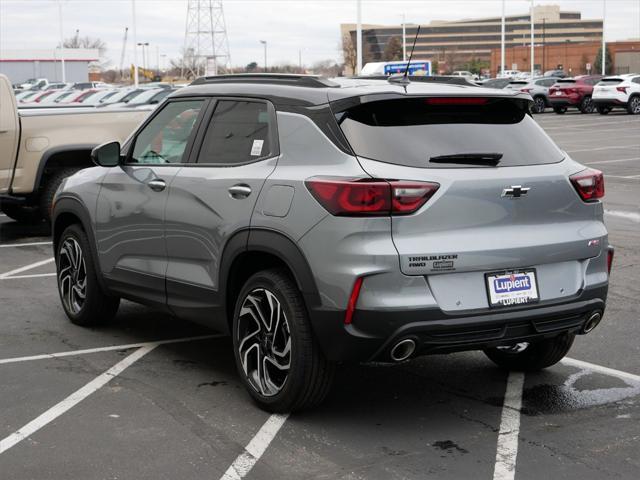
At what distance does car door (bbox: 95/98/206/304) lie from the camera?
624 cm

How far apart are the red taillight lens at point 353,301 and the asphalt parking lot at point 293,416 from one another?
62 centimetres

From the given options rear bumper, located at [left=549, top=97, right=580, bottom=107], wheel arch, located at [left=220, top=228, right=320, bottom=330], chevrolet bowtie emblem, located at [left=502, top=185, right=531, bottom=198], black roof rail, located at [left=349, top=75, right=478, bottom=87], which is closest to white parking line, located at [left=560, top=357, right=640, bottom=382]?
chevrolet bowtie emblem, located at [left=502, top=185, right=531, bottom=198]

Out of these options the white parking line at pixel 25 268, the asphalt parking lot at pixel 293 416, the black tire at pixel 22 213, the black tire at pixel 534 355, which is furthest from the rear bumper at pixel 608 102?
the black tire at pixel 534 355

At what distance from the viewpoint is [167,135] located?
21.3ft

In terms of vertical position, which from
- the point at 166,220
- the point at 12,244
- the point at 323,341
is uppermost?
the point at 166,220

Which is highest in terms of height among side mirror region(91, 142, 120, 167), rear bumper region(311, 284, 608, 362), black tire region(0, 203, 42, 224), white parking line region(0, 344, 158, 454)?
side mirror region(91, 142, 120, 167)

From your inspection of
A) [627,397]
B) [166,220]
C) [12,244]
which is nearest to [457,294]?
[627,397]

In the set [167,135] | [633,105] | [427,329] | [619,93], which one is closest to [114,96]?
[619,93]

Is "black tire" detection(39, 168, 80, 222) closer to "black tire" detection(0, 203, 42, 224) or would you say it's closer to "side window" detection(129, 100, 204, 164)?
"black tire" detection(0, 203, 42, 224)

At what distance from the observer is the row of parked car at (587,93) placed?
42.1 metres

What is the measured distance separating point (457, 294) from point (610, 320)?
9.86 feet

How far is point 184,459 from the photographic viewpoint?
185 inches

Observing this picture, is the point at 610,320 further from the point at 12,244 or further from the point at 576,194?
the point at 12,244

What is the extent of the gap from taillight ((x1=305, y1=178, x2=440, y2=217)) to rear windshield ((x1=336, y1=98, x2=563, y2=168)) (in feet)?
0.58
